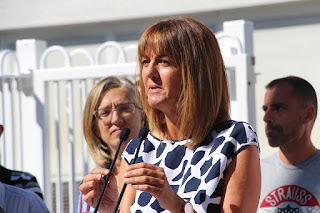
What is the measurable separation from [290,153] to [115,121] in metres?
0.98

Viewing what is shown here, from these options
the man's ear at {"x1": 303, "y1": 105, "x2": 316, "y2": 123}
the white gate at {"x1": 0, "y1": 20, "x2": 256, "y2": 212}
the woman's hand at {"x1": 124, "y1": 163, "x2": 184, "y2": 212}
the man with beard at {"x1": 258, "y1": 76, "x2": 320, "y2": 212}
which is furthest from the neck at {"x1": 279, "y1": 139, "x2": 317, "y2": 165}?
the woman's hand at {"x1": 124, "y1": 163, "x2": 184, "y2": 212}

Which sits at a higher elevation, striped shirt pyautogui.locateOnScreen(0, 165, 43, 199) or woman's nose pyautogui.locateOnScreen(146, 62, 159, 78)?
woman's nose pyautogui.locateOnScreen(146, 62, 159, 78)

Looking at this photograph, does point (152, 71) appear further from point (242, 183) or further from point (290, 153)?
point (290, 153)

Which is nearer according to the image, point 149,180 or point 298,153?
point 149,180

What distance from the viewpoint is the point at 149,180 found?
5.49ft

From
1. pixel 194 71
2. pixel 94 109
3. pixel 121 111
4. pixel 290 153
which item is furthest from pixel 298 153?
pixel 194 71

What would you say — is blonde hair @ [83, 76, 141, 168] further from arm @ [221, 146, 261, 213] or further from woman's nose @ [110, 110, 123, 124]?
arm @ [221, 146, 261, 213]

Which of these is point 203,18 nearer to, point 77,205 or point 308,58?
point 308,58

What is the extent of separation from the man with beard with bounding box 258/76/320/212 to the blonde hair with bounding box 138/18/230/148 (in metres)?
1.24

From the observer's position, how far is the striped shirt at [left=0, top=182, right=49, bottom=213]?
2885mm

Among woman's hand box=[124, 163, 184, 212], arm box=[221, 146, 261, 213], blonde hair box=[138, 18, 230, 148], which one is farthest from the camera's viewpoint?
blonde hair box=[138, 18, 230, 148]

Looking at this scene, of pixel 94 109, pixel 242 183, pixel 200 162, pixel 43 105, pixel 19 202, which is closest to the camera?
pixel 242 183

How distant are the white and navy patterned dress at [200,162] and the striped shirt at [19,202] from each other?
3.47ft

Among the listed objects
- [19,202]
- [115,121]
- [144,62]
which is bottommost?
[19,202]
